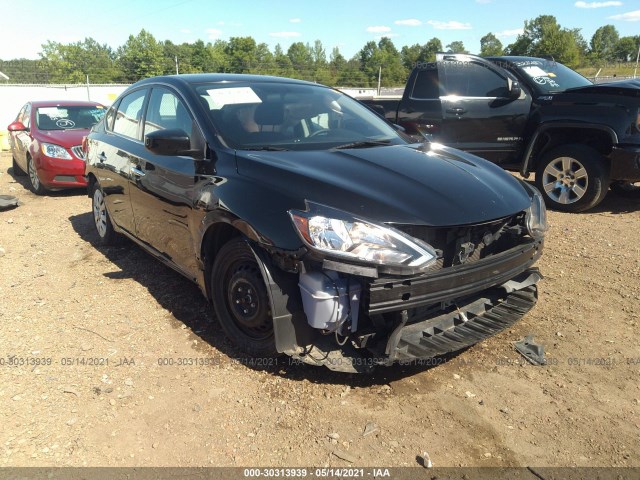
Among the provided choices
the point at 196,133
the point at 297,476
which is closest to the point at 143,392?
the point at 297,476

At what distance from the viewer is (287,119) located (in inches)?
142

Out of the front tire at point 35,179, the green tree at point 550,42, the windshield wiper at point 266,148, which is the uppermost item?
the green tree at point 550,42

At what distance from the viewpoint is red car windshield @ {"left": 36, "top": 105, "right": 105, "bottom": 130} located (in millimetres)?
8922

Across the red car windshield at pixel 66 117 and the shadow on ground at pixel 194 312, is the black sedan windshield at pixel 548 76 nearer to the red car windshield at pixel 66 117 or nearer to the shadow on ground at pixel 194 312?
the shadow on ground at pixel 194 312

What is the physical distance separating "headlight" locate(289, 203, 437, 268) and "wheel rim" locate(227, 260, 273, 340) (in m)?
0.56

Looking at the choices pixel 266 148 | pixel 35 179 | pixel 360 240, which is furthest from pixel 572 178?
pixel 35 179

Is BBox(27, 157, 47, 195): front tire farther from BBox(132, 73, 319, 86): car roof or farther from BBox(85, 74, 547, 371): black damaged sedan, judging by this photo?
BBox(85, 74, 547, 371): black damaged sedan

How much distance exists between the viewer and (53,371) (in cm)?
310

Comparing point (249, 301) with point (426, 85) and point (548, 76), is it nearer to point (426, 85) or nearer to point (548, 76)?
point (426, 85)

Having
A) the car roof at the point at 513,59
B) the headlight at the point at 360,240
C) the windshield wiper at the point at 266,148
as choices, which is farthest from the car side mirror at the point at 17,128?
the headlight at the point at 360,240

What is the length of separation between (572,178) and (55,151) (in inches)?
301

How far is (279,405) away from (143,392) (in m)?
0.80

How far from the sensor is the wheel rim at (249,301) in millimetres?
2879

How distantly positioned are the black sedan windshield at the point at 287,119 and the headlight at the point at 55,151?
17.9ft
